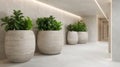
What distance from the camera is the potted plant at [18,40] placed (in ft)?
12.1

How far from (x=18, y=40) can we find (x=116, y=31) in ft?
8.67

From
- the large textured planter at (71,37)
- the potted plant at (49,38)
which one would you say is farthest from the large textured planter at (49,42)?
the large textured planter at (71,37)

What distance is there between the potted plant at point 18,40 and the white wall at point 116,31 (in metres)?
2.27

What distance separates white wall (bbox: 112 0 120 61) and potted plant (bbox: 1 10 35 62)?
227cm

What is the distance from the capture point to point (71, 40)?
28.6ft

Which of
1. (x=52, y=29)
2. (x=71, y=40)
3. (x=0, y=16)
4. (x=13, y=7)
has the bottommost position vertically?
(x=71, y=40)

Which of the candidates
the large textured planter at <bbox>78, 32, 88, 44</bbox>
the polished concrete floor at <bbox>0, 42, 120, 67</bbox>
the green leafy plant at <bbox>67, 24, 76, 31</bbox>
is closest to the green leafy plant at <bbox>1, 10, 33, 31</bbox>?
the polished concrete floor at <bbox>0, 42, 120, 67</bbox>

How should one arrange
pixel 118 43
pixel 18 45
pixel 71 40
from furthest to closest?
pixel 71 40 < pixel 118 43 < pixel 18 45

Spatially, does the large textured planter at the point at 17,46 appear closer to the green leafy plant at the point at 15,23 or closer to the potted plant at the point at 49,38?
the green leafy plant at the point at 15,23

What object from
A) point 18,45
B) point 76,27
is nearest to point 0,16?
point 18,45

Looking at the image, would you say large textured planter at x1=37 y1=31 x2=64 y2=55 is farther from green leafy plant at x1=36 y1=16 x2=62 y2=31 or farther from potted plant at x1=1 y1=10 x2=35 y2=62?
potted plant at x1=1 y1=10 x2=35 y2=62

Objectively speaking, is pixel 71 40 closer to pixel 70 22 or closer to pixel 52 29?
pixel 70 22

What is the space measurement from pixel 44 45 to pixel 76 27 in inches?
185

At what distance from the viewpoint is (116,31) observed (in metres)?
3.97
